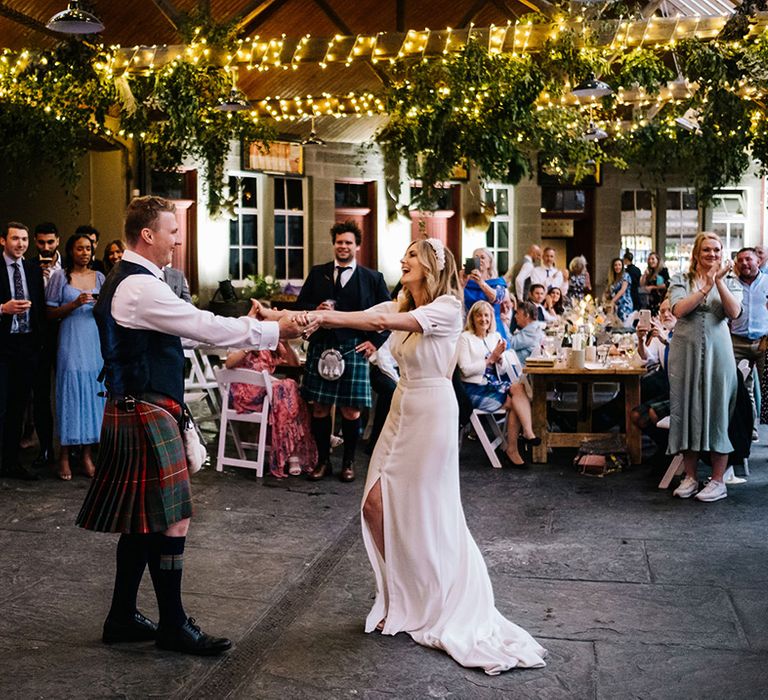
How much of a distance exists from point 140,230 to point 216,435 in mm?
5241

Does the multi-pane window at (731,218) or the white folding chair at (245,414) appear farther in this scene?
the multi-pane window at (731,218)

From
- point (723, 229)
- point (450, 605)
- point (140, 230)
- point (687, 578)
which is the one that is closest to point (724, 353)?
point (687, 578)

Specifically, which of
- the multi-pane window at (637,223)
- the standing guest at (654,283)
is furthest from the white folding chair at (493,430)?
the multi-pane window at (637,223)

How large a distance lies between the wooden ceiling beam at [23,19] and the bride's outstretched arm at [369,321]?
1033 centimetres

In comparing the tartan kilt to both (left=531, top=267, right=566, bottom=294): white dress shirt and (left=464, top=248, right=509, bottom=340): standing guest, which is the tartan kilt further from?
(left=531, top=267, right=566, bottom=294): white dress shirt

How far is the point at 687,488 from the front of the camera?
21.6 feet

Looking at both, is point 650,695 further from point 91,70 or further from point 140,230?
point 91,70

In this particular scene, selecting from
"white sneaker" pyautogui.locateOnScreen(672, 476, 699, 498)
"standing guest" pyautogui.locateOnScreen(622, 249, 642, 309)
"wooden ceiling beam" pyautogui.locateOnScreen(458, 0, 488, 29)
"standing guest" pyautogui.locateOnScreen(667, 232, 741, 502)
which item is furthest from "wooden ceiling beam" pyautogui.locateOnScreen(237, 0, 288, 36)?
"white sneaker" pyautogui.locateOnScreen(672, 476, 699, 498)

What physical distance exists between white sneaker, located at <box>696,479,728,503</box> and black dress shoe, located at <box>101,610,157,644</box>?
149 inches

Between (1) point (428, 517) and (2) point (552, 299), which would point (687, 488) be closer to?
(1) point (428, 517)

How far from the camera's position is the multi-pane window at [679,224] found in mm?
21859

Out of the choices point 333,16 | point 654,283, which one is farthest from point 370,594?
point 654,283

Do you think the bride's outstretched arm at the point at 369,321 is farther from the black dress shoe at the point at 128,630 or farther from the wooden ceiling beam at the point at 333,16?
the wooden ceiling beam at the point at 333,16

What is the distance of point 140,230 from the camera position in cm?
374
